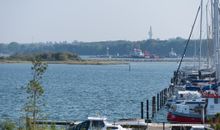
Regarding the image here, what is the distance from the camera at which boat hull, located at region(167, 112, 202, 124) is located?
192ft

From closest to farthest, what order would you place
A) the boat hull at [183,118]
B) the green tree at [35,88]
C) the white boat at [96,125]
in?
the green tree at [35,88]
the white boat at [96,125]
the boat hull at [183,118]

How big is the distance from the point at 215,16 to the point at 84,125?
34815 mm

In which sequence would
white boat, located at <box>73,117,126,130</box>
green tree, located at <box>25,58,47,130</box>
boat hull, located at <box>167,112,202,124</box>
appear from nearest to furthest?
green tree, located at <box>25,58,47,130</box>, white boat, located at <box>73,117,126,130</box>, boat hull, located at <box>167,112,202,124</box>

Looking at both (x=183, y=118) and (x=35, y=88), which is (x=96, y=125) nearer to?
(x=35, y=88)

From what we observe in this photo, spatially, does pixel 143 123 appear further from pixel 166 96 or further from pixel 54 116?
pixel 166 96

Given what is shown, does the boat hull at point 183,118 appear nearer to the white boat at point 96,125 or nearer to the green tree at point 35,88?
the white boat at point 96,125

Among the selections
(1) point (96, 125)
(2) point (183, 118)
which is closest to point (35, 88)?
(1) point (96, 125)

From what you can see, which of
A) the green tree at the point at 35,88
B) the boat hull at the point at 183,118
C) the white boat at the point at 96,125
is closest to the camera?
the green tree at the point at 35,88

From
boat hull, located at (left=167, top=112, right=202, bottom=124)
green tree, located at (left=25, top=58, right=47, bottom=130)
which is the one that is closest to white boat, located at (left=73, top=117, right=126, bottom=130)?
green tree, located at (left=25, top=58, right=47, bottom=130)

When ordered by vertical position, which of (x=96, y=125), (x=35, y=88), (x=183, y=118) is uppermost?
(x=35, y=88)

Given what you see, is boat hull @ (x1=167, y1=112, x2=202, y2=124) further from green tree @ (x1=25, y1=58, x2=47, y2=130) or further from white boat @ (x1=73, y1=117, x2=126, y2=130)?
green tree @ (x1=25, y1=58, x2=47, y2=130)

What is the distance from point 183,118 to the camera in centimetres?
6053

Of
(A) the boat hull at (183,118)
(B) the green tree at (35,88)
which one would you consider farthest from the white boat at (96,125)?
(A) the boat hull at (183,118)

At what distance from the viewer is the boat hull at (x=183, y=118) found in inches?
2305
